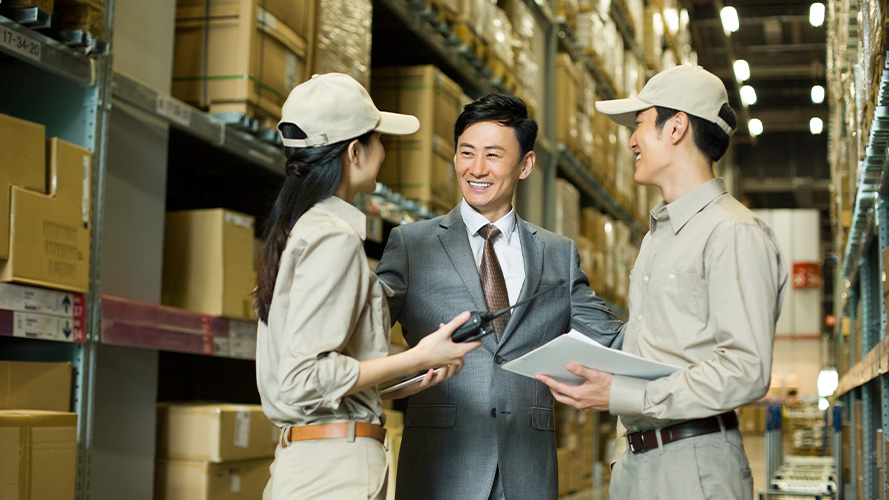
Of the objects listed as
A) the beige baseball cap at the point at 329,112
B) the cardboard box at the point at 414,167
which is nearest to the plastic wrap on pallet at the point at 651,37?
the cardboard box at the point at 414,167

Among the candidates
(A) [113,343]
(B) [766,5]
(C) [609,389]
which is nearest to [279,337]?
(C) [609,389]

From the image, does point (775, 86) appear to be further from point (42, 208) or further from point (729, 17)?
point (42, 208)

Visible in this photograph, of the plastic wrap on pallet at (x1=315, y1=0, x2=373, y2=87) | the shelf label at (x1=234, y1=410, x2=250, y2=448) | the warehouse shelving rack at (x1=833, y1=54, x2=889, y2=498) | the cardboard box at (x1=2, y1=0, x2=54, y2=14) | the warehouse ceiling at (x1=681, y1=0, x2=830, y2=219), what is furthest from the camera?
the warehouse ceiling at (x1=681, y1=0, x2=830, y2=219)

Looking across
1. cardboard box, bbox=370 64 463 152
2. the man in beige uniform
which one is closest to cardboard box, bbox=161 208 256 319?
Result: cardboard box, bbox=370 64 463 152

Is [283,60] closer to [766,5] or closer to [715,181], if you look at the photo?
[715,181]

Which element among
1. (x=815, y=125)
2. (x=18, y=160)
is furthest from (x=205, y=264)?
(x=815, y=125)

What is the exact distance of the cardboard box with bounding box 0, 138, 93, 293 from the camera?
9.27 ft

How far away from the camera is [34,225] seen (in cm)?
289

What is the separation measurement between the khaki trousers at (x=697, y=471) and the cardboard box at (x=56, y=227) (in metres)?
1.89

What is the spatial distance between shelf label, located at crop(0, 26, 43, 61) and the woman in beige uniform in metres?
1.13

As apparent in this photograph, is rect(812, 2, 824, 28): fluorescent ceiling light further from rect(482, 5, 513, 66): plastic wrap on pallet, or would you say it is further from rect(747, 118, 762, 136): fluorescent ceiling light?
rect(482, 5, 513, 66): plastic wrap on pallet

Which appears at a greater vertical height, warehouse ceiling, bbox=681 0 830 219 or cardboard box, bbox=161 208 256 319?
warehouse ceiling, bbox=681 0 830 219

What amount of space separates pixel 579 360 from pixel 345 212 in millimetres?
647

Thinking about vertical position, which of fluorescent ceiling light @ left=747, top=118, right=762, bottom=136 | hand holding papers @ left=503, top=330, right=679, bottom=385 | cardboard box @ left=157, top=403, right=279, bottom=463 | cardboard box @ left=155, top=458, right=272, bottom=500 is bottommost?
cardboard box @ left=155, top=458, right=272, bottom=500
